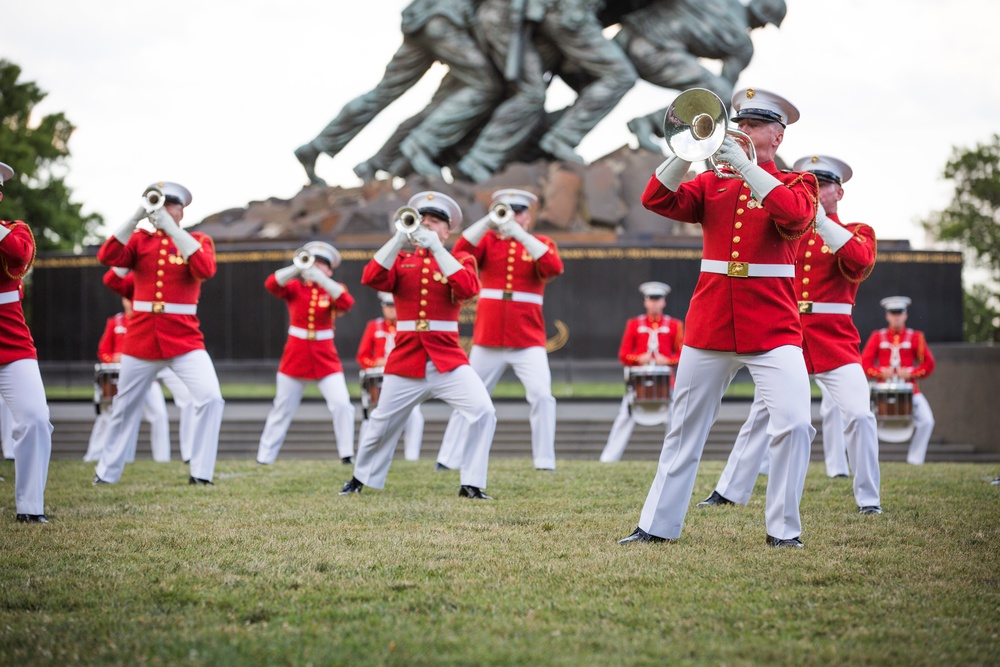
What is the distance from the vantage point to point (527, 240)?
10273 millimetres

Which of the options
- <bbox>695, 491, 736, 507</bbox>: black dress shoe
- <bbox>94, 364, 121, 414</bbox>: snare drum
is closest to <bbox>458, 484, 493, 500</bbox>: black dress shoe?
<bbox>695, 491, 736, 507</bbox>: black dress shoe

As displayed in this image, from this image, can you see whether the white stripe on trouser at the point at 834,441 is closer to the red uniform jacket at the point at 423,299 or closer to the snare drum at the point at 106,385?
the red uniform jacket at the point at 423,299

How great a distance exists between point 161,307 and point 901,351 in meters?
9.22

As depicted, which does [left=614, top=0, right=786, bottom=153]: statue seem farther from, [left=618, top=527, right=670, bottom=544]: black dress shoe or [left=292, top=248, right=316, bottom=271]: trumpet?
[left=618, top=527, right=670, bottom=544]: black dress shoe

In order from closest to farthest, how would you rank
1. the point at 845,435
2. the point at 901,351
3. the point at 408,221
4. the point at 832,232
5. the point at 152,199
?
1. the point at 832,232
2. the point at 845,435
3. the point at 408,221
4. the point at 152,199
5. the point at 901,351

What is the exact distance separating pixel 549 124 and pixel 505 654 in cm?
2561

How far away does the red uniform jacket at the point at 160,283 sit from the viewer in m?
9.82

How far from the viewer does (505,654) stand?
416cm

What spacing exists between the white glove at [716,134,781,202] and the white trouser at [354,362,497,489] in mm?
3292

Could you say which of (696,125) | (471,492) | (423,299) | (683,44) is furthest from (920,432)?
(683,44)

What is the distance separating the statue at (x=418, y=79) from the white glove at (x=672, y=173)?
2192 centimetres

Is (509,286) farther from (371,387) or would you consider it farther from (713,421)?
(713,421)

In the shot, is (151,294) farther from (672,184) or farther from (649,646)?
(649,646)

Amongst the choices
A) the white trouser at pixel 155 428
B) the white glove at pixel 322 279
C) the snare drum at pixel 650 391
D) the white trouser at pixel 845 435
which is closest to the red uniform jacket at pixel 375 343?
the white trouser at pixel 155 428
